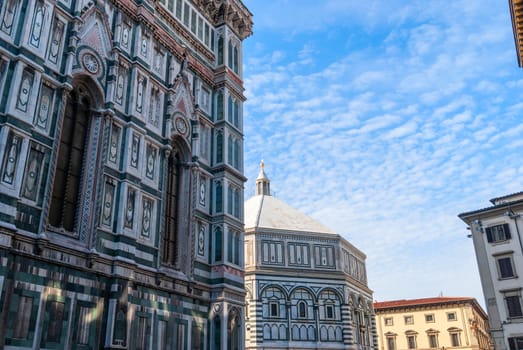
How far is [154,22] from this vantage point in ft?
64.6

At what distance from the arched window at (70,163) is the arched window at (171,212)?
4075mm

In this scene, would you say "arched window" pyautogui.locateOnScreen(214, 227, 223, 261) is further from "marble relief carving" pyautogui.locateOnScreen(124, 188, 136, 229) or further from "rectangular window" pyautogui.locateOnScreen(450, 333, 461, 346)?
"rectangular window" pyautogui.locateOnScreen(450, 333, 461, 346)

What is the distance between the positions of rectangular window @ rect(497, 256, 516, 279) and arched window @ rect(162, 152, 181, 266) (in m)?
23.5

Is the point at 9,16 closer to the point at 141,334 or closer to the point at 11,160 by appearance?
the point at 11,160

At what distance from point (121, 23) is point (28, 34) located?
4623mm

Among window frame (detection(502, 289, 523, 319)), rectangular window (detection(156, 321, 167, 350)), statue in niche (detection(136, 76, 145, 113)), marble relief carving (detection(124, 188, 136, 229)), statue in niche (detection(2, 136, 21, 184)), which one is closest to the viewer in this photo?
statue in niche (detection(2, 136, 21, 184))

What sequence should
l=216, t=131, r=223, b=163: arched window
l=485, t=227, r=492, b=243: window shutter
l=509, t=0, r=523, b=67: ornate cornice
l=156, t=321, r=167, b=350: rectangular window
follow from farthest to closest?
l=485, t=227, r=492, b=243: window shutter, l=216, t=131, r=223, b=163: arched window, l=509, t=0, r=523, b=67: ornate cornice, l=156, t=321, r=167, b=350: rectangular window

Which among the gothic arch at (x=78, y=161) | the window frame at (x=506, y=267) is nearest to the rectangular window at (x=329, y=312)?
the window frame at (x=506, y=267)

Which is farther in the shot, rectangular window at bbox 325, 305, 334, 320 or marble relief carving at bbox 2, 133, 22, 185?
rectangular window at bbox 325, 305, 334, 320

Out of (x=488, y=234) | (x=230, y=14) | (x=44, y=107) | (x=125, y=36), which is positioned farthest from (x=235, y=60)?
(x=488, y=234)

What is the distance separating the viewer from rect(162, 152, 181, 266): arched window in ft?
59.7

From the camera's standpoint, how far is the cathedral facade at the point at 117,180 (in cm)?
1285

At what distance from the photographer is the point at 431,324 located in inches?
2371

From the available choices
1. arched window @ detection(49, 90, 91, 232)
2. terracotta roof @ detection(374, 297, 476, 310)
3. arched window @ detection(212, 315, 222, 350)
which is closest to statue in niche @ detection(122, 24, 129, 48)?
arched window @ detection(49, 90, 91, 232)
